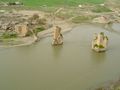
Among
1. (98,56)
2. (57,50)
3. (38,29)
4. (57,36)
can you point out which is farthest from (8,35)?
(98,56)

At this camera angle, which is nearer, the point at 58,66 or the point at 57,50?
the point at 58,66

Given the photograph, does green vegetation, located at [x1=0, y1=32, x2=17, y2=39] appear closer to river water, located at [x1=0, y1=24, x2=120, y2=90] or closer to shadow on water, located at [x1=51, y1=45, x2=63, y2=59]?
river water, located at [x1=0, y1=24, x2=120, y2=90]

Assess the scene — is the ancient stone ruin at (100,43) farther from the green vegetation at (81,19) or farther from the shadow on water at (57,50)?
the green vegetation at (81,19)

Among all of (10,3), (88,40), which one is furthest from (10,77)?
(10,3)

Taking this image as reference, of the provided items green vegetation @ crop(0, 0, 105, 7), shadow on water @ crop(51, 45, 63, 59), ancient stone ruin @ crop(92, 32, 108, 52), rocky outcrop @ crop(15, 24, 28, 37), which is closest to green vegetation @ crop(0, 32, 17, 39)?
rocky outcrop @ crop(15, 24, 28, 37)

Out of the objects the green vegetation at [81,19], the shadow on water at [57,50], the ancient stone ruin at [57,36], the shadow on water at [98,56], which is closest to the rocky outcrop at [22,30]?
the ancient stone ruin at [57,36]

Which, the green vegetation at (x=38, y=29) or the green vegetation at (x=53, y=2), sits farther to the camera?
the green vegetation at (x=53, y=2)

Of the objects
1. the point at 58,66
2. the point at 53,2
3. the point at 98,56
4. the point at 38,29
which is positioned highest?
the point at 53,2

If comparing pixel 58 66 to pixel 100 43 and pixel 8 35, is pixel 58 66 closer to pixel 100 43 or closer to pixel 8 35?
pixel 100 43

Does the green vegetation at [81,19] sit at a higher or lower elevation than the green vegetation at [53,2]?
lower
